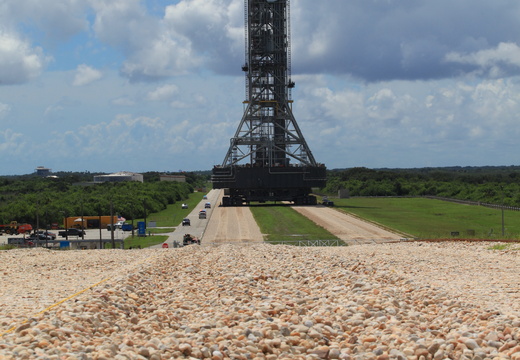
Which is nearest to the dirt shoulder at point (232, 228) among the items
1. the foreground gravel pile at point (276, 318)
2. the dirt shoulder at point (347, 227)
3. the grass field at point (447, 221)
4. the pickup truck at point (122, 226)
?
the dirt shoulder at point (347, 227)

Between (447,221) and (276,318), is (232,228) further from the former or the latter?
(276,318)

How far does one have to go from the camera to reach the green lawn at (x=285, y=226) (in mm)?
44794

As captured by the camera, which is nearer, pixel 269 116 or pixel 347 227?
pixel 347 227

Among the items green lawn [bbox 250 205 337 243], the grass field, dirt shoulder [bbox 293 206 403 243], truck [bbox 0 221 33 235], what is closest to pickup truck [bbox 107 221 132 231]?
truck [bbox 0 221 33 235]

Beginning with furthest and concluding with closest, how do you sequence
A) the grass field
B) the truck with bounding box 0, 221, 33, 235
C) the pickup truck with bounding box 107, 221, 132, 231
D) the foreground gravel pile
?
the truck with bounding box 0, 221, 33, 235, the pickup truck with bounding box 107, 221, 132, 231, the grass field, the foreground gravel pile

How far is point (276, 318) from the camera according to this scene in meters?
12.8

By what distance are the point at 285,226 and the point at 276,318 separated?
136ft

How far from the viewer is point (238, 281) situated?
18.1m

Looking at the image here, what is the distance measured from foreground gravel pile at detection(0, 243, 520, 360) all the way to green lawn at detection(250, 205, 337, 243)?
23.4m

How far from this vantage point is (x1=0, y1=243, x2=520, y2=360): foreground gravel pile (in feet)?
33.5

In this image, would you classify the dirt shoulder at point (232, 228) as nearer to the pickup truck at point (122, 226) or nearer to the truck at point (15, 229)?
the pickup truck at point (122, 226)

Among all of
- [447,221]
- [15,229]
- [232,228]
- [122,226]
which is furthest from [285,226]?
[15,229]

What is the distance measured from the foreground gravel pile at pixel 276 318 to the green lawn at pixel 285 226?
2344cm

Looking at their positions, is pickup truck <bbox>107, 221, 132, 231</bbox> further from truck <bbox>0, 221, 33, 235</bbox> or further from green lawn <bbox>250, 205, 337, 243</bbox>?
green lawn <bbox>250, 205, 337, 243</bbox>
